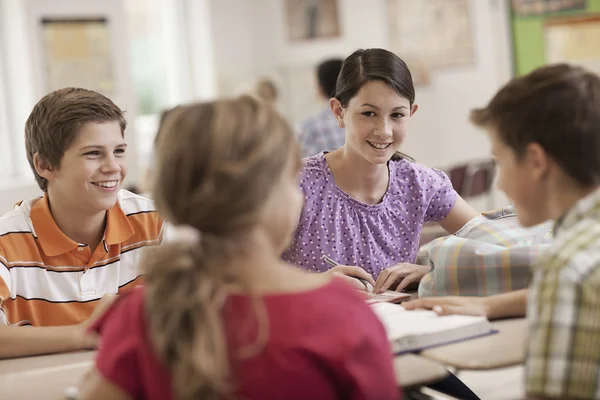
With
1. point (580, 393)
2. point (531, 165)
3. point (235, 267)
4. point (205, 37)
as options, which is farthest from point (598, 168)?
point (205, 37)

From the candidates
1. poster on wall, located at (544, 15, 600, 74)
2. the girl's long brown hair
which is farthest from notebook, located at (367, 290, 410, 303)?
poster on wall, located at (544, 15, 600, 74)

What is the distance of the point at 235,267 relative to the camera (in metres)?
1.14

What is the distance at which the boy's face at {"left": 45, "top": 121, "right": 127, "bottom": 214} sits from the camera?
2.12 metres

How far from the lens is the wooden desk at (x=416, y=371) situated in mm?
1340

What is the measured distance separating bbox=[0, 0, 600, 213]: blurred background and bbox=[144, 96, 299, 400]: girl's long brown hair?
14.8 feet

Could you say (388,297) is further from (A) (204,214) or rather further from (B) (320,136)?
(B) (320,136)

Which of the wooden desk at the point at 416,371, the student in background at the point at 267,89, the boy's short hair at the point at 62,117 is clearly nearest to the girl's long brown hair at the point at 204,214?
the wooden desk at the point at 416,371

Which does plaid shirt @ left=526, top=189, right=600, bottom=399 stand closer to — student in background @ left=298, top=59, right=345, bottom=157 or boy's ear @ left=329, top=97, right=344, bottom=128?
boy's ear @ left=329, top=97, right=344, bottom=128

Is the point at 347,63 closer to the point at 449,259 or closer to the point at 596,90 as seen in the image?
the point at 449,259

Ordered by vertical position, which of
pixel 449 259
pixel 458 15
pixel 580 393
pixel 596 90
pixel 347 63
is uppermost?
pixel 458 15

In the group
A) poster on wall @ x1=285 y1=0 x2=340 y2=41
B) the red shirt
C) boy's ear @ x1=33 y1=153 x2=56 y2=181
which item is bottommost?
the red shirt

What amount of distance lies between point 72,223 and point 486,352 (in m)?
1.18

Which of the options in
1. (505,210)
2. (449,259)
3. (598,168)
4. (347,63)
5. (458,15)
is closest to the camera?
(598,168)

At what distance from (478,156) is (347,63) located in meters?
4.53
